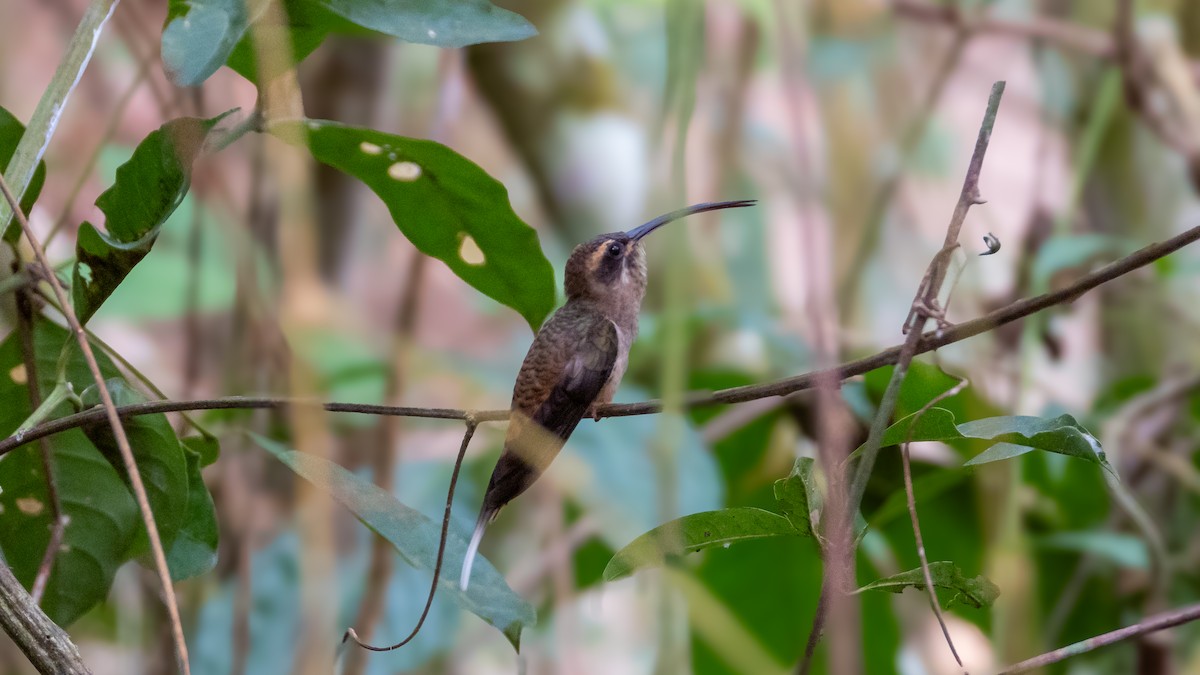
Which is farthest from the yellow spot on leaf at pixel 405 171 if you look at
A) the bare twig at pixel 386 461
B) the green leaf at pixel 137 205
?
the bare twig at pixel 386 461

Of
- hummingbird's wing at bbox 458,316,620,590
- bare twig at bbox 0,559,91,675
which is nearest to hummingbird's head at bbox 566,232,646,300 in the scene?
hummingbird's wing at bbox 458,316,620,590

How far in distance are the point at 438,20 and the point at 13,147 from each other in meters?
0.32

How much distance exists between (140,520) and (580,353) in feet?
1.78

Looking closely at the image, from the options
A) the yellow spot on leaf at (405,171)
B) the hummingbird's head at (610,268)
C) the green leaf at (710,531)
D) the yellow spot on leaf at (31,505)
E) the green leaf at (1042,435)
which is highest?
the hummingbird's head at (610,268)

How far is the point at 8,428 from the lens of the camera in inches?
33.0

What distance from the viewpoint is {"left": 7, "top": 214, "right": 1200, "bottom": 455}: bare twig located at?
54cm

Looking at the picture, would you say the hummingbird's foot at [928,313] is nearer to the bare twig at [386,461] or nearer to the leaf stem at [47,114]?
the leaf stem at [47,114]

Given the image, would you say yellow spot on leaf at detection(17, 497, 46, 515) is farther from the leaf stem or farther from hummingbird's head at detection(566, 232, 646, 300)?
hummingbird's head at detection(566, 232, 646, 300)

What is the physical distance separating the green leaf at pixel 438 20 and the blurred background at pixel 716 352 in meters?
0.40

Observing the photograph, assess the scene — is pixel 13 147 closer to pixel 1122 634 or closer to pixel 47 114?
pixel 47 114

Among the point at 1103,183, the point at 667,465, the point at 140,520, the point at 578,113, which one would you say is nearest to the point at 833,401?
the point at 667,465

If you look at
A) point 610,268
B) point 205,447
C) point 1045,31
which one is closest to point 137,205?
point 205,447

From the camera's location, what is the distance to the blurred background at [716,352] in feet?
4.92

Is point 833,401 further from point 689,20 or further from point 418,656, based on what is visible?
point 418,656
